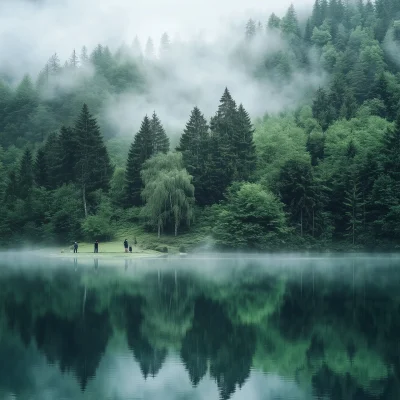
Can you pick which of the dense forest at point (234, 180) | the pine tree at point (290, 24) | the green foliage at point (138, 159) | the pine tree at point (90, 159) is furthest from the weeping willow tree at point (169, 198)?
the pine tree at point (290, 24)

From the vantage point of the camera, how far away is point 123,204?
82312 millimetres

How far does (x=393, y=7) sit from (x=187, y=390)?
526 feet

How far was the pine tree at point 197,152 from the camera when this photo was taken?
78938 mm

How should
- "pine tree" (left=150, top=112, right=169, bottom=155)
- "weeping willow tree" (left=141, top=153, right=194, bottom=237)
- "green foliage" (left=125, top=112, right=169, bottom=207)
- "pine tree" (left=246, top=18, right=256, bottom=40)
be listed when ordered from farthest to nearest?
1. "pine tree" (left=246, top=18, right=256, bottom=40)
2. "pine tree" (left=150, top=112, right=169, bottom=155)
3. "green foliage" (left=125, top=112, right=169, bottom=207)
4. "weeping willow tree" (left=141, top=153, right=194, bottom=237)

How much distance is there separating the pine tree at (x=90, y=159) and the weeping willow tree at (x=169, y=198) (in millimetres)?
11784

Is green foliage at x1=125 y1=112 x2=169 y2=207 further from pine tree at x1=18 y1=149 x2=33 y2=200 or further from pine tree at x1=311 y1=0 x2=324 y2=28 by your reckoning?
pine tree at x1=311 y1=0 x2=324 y2=28

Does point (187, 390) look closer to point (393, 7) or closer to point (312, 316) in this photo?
point (312, 316)

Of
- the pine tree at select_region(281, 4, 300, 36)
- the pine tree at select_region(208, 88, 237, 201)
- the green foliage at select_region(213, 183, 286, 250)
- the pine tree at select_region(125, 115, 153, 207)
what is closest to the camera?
the green foliage at select_region(213, 183, 286, 250)

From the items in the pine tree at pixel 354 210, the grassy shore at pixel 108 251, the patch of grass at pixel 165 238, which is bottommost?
the grassy shore at pixel 108 251

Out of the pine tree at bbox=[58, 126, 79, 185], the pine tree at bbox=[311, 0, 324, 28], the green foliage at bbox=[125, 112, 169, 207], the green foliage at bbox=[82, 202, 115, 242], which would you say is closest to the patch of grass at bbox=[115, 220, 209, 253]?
the green foliage at bbox=[82, 202, 115, 242]

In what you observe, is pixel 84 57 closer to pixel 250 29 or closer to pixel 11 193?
pixel 250 29

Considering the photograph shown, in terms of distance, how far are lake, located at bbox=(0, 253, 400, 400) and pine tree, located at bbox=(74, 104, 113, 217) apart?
49.0 metres

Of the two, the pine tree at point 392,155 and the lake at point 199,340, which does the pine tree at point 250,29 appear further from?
the lake at point 199,340

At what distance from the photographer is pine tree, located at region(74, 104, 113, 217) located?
8256 centimetres
